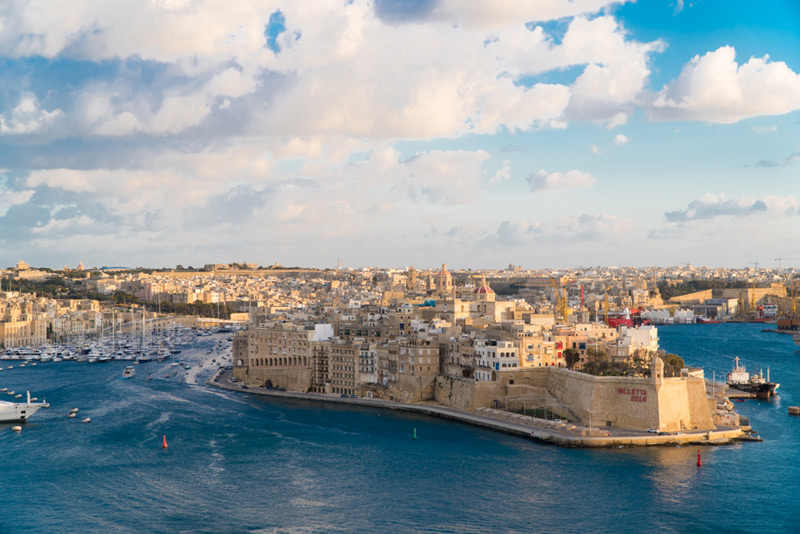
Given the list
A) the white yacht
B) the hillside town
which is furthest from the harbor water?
the hillside town

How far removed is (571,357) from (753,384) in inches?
347

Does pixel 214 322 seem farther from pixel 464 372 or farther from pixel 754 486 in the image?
pixel 754 486

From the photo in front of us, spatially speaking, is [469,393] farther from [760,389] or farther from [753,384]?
[753,384]

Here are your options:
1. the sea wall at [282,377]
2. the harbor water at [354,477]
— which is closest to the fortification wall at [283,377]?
the sea wall at [282,377]

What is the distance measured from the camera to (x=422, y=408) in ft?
98.7

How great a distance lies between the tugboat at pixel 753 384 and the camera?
33438 millimetres

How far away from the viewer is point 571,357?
98.0 ft

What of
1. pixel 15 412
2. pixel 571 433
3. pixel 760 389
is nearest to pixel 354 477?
pixel 571 433

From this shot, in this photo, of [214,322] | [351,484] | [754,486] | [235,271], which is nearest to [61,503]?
[351,484]

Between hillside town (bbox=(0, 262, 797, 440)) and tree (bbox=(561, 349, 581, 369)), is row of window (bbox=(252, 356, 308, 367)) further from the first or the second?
tree (bbox=(561, 349, 581, 369))

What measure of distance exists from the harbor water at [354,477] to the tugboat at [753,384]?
2.09 meters

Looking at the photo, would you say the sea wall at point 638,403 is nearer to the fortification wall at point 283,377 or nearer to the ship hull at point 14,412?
the fortification wall at point 283,377

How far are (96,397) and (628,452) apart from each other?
20023 millimetres

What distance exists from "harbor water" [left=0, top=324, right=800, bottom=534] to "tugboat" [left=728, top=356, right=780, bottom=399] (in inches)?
82.4
